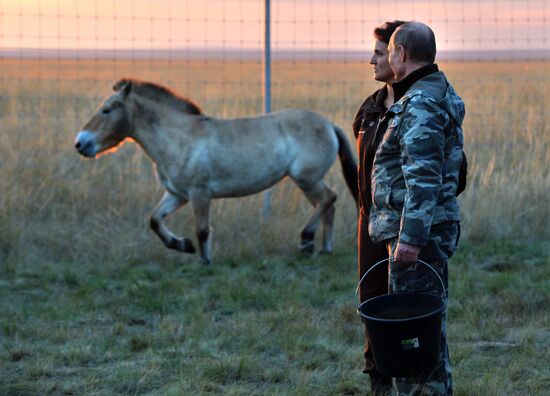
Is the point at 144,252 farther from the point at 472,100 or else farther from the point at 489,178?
the point at 472,100

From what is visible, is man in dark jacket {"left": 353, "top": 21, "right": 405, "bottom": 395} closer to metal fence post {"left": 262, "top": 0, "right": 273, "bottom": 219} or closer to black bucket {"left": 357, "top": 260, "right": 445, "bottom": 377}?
black bucket {"left": 357, "top": 260, "right": 445, "bottom": 377}

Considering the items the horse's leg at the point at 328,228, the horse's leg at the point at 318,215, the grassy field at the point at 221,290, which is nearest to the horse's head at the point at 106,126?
the grassy field at the point at 221,290

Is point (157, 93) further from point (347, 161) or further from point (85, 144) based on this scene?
point (347, 161)

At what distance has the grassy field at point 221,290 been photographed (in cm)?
560

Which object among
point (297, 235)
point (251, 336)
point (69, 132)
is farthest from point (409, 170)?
point (69, 132)

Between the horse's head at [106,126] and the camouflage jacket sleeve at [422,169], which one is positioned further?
the horse's head at [106,126]

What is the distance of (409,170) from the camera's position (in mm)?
4035

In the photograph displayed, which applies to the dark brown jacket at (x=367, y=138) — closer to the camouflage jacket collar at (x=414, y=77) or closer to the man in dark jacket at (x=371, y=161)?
the man in dark jacket at (x=371, y=161)

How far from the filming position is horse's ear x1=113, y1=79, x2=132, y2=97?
29.3 feet

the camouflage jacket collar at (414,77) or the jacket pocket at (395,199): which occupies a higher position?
the camouflage jacket collar at (414,77)

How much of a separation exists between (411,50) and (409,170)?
0.54 meters

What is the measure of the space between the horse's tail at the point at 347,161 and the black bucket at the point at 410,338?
4.62 meters

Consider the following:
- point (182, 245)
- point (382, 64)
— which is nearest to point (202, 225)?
point (182, 245)

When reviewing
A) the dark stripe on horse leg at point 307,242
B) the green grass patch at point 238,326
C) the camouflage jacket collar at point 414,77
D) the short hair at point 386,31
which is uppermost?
the short hair at point 386,31
